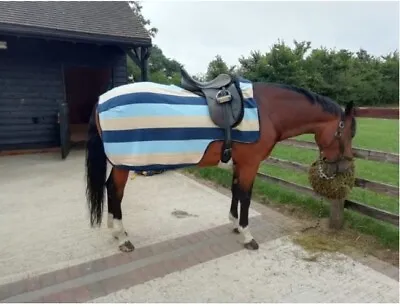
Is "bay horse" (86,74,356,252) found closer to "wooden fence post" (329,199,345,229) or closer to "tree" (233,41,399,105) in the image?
"wooden fence post" (329,199,345,229)

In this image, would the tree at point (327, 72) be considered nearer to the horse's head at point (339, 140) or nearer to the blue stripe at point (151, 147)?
the horse's head at point (339, 140)

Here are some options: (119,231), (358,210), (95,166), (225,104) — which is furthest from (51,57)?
(358,210)

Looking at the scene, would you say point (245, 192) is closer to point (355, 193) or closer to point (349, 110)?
point (349, 110)

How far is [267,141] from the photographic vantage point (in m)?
2.72

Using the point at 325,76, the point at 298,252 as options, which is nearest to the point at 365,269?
the point at 298,252

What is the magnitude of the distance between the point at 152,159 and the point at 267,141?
0.94 metres

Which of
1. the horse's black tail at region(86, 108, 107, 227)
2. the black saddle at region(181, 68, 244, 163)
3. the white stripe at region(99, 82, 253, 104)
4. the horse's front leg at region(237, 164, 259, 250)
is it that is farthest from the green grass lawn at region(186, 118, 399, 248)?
the horse's black tail at region(86, 108, 107, 227)

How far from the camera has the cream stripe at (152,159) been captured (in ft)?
8.02

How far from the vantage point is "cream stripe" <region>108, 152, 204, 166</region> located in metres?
2.44

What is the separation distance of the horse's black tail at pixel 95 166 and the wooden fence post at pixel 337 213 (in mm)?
2107

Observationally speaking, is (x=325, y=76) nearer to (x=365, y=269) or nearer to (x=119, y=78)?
(x=119, y=78)

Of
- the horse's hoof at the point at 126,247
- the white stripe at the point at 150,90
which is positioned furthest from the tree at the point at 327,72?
the horse's hoof at the point at 126,247

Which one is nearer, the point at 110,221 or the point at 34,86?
the point at 110,221

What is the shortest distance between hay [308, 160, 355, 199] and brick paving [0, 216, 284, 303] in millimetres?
566
